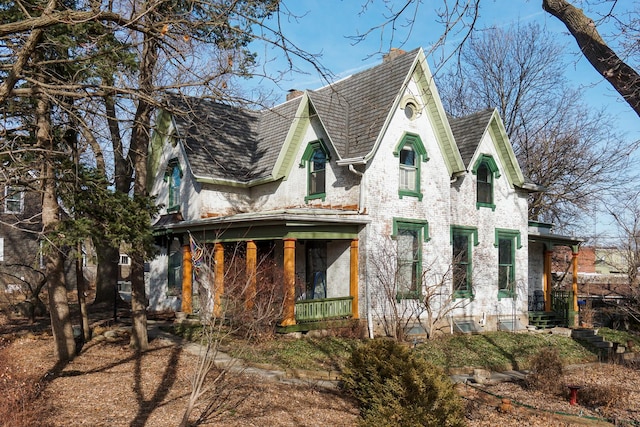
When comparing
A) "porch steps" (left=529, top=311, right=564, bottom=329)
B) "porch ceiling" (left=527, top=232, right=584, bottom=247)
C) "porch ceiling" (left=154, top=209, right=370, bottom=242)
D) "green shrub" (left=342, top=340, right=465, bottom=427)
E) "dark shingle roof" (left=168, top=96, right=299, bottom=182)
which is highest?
"dark shingle roof" (left=168, top=96, right=299, bottom=182)

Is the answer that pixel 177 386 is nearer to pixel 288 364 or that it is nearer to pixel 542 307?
pixel 288 364

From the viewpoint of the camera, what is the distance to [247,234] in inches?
649

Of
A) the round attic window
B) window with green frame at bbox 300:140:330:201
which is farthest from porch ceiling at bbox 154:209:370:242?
the round attic window

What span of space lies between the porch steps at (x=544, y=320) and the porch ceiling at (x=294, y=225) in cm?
913

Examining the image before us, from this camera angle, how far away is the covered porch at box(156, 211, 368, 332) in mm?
15406

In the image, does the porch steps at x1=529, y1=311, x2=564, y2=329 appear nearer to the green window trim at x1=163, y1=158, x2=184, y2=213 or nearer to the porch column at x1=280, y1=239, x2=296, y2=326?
the porch column at x1=280, y1=239, x2=296, y2=326

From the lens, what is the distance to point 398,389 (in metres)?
8.78

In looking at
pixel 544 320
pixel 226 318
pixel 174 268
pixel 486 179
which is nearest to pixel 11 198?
pixel 174 268

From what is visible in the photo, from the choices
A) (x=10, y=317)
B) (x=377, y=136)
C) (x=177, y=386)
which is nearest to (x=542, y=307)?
(x=377, y=136)

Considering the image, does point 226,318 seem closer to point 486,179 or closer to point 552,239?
point 486,179

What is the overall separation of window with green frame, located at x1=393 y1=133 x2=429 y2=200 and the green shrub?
8.22 meters

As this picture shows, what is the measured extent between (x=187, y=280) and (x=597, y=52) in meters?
16.2

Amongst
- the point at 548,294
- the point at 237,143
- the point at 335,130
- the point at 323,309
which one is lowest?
the point at 548,294

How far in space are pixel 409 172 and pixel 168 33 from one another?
467 inches
